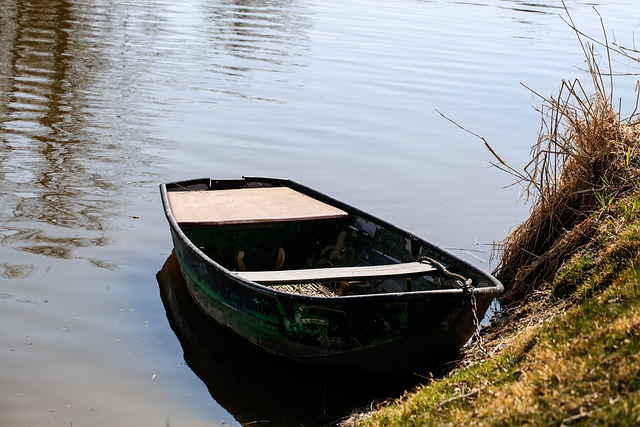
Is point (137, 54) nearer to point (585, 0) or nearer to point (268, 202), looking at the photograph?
point (268, 202)

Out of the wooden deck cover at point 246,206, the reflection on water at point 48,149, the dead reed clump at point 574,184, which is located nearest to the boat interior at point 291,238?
the wooden deck cover at point 246,206

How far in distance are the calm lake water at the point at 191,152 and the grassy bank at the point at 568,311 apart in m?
1.31

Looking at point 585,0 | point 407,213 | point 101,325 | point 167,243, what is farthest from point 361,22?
point 101,325

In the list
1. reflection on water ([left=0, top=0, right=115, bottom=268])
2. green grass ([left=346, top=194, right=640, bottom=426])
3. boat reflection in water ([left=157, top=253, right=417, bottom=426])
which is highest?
green grass ([left=346, top=194, right=640, bottom=426])

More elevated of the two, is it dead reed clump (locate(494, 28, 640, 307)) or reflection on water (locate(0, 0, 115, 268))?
dead reed clump (locate(494, 28, 640, 307))

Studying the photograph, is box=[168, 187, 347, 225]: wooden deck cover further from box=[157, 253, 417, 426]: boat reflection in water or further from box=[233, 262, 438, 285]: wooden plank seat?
box=[233, 262, 438, 285]: wooden plank seat

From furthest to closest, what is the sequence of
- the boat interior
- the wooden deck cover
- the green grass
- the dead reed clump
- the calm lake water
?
the wooden deck cover → the boat interior → the dead reed clump → the calm lake water → the green grass

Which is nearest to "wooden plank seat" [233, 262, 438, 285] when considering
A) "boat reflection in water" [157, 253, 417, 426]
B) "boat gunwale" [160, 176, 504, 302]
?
"boat gunwale" [160, 176, 504, 302]

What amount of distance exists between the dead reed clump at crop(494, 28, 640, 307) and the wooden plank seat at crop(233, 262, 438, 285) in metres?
1.34

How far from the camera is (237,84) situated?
18406mm

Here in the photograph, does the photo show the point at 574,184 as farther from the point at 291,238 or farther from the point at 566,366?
the point at 566,366

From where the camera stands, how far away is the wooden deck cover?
8.80 metres

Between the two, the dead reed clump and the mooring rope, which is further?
the dead reed clump

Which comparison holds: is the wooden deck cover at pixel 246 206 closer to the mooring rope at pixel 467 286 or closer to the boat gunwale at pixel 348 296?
the boat gunwale at pixel 348 296
